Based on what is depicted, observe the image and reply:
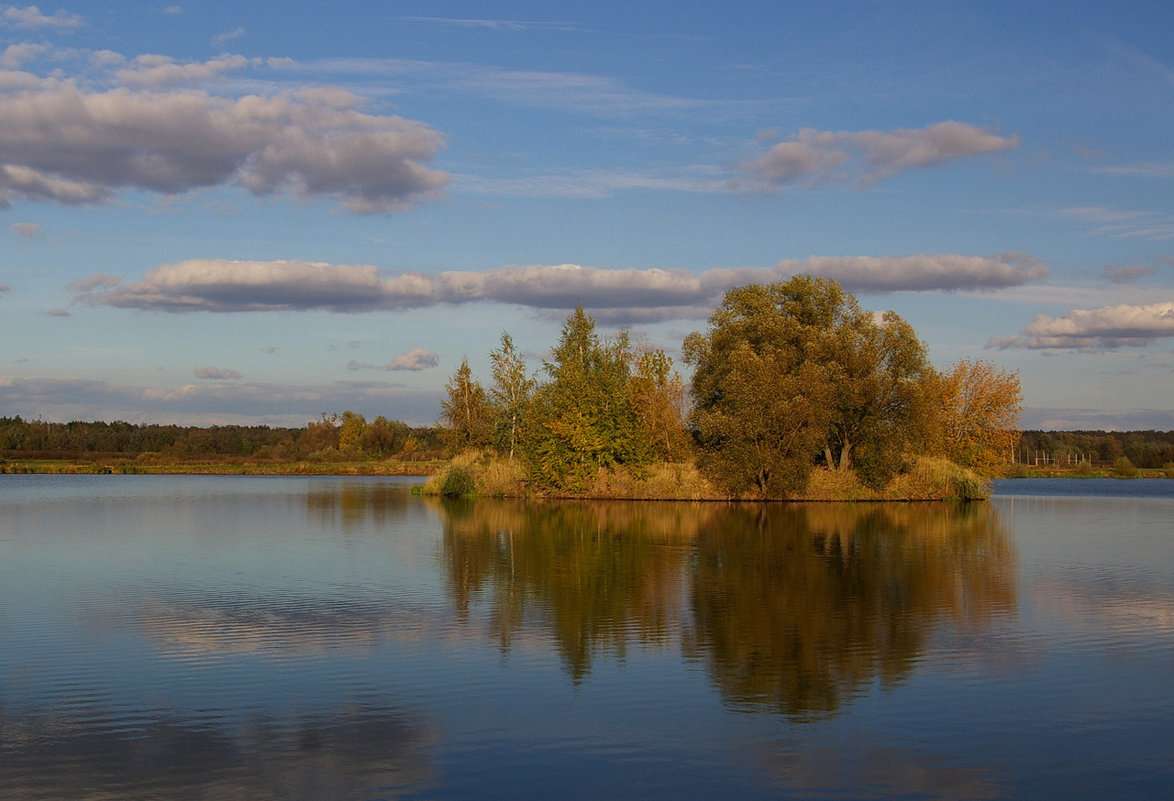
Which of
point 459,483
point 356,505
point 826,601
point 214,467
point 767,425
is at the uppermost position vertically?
point 767,425

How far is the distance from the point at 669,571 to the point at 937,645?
28.8 feet

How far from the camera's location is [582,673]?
1287cm

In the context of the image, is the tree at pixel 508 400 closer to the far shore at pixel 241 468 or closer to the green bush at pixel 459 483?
the green bush at pixel 459 483

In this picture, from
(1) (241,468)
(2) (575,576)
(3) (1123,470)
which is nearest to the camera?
(2) (575,576)

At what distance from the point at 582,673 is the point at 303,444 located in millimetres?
127661

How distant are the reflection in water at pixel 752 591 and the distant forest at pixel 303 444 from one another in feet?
269

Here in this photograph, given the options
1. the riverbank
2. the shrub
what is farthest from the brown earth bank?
the shrub

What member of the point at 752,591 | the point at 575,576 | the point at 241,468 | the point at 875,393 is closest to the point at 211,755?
the point at 752,591

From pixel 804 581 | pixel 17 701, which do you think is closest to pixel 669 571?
pixel 804 581

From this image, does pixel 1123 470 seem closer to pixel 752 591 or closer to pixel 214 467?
pixel 214 467

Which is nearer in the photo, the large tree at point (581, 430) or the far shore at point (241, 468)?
the large tree at point (581, 430)

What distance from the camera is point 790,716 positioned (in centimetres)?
1088

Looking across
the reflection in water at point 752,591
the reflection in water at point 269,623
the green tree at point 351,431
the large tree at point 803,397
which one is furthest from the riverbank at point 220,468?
the reflection in water at point 269,623

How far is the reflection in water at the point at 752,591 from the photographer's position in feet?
44.0
